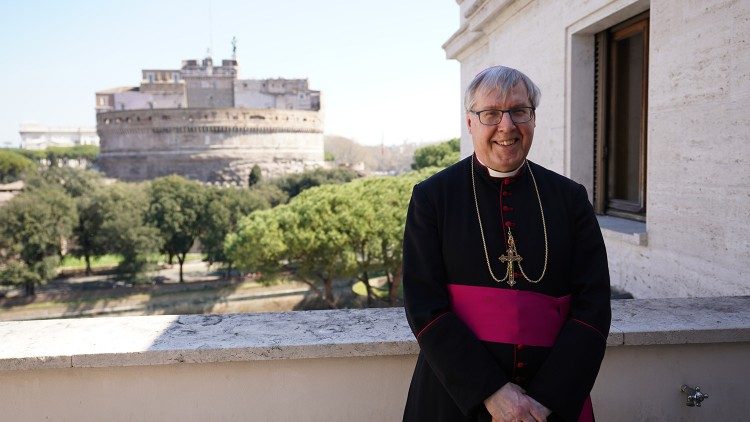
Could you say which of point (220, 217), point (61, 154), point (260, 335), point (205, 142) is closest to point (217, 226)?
point (220, 217)

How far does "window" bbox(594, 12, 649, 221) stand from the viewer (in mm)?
3814

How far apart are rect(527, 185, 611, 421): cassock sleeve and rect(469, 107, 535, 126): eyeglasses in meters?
0.27

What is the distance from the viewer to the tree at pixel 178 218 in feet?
96.9

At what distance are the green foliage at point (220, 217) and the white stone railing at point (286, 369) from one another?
89.1ft

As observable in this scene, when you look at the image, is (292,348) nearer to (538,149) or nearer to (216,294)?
(538,149)

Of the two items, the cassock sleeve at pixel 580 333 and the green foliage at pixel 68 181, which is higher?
the green foliage at pixel 68 181

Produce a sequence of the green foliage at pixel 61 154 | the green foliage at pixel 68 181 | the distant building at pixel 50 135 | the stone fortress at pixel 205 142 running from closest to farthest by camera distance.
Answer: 1. the green foliage at pixel 68 181
2. the stone fortress at pixel 205 142
3. the green foliage at pixel 61 154
4. the distant building at pixel 50 135

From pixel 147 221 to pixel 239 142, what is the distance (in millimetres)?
23313

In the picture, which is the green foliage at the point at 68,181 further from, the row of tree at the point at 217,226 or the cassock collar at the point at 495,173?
the cassock collar at the point at 495,173

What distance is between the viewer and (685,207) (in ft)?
9.97

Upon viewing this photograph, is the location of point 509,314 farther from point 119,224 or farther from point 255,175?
point 255,175

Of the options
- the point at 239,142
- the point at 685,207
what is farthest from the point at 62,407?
the point at 239,142

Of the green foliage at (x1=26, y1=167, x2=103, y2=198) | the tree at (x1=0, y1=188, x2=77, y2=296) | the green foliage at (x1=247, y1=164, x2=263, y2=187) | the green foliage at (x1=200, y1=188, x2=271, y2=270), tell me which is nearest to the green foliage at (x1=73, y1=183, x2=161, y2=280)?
the tree at (x1=0, y1=188, x2=77, y2=296)

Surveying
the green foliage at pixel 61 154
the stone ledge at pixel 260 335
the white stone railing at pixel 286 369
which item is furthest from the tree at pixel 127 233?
the green foliage at pixel 61 154
